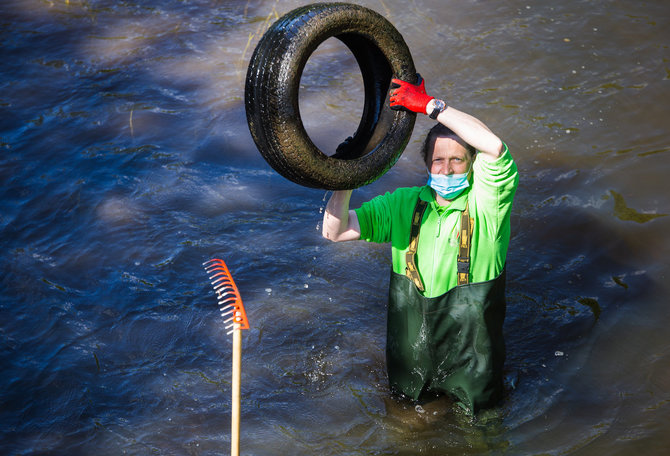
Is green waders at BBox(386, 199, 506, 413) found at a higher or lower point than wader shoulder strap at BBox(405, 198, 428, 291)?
lower

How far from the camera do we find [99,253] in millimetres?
6438

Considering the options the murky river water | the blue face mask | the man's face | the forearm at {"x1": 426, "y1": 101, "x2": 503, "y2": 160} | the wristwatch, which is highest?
the wristwatch

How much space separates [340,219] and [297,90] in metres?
0.73

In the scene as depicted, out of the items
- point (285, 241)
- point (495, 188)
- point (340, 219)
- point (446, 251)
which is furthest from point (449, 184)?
point (285, 241)

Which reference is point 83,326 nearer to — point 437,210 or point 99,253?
point 99,253

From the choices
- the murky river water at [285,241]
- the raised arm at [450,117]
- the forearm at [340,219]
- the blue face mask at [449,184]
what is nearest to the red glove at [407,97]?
the raised arm at [450,117]

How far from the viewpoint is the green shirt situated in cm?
368

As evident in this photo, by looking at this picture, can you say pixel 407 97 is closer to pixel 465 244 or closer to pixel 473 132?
pixel 473 132

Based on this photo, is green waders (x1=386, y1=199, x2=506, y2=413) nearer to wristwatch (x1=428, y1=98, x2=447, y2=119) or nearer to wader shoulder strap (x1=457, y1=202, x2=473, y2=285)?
wader shoulder strap (x1=457, y1=202, x2=473, y2=285)

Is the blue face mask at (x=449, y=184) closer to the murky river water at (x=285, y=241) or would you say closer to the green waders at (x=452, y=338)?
the green waders at (x=452, y=338)

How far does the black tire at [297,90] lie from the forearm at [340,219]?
0.47 ft

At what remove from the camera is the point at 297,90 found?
11.8ft

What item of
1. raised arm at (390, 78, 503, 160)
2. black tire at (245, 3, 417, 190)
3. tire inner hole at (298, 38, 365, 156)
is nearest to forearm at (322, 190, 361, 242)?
black tire at (245, 3, 417, 190)

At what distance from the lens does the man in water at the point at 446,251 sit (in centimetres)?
372
